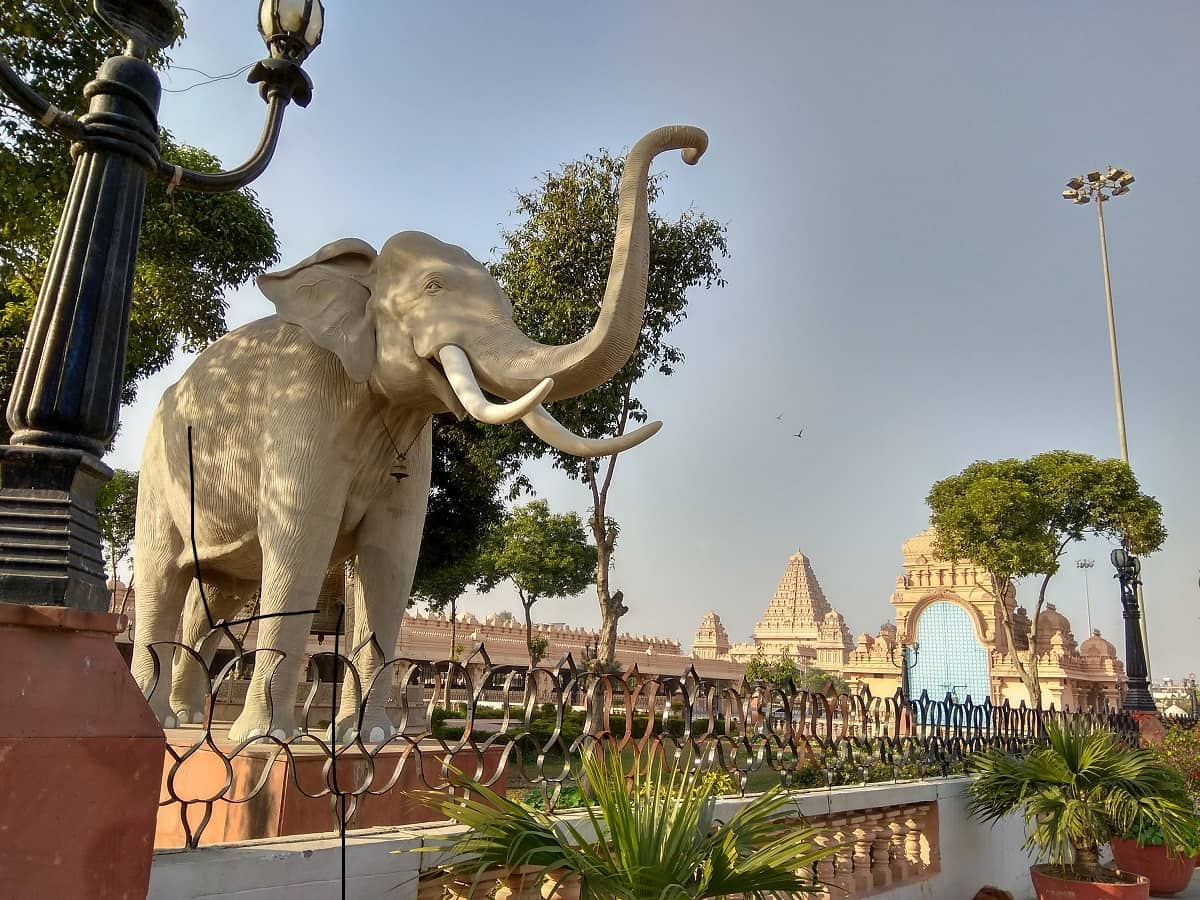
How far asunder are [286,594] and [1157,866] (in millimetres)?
7999

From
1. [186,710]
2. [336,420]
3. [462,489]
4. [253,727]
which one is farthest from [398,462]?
[462,489]

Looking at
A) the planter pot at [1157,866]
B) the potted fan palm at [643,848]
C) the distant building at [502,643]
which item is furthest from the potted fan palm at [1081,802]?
the distant building at [502,643]

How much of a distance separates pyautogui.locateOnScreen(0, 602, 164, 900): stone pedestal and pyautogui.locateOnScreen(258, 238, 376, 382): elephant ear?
213cm

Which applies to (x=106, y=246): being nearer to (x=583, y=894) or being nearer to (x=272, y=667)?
(x=272, y=667)

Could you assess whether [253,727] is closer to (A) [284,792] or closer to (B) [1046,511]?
(A) [284,792]

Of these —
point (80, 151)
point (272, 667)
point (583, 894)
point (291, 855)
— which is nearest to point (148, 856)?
point (291, 855)

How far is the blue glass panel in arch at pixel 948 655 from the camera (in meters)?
37.6

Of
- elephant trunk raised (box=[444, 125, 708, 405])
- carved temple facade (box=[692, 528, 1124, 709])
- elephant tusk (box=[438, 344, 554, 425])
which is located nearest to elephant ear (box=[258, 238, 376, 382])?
elephant tusk (box=[438, 344, 554, 425])

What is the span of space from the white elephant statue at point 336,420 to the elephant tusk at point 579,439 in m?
0.02

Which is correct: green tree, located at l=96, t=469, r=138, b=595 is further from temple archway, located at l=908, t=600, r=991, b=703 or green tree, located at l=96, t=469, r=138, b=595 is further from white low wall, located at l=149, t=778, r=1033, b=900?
temple archway, located at l=908, t=600, r=991, b=703

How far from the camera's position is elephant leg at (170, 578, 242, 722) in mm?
4906

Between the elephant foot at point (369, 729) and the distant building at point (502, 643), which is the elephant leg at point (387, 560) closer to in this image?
the elephant foot at point (369, 729)

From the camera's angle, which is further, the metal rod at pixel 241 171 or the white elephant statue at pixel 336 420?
the white elephant statue at pixel 336 420

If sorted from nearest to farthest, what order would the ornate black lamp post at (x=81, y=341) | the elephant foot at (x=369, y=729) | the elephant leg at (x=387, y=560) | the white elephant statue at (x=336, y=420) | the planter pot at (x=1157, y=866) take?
the ornate black lamp post at (x=81, y=341) < the white elephant statue at (x=336, y=420) < the elephant foot at (x=369, y=729) < the elephant leg at (x=387, y=560) < the planter pot at (x=1157, y=866)
